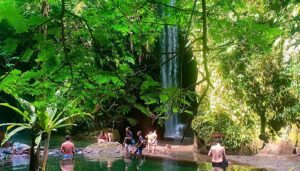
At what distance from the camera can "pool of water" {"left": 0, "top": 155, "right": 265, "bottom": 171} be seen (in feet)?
46.6

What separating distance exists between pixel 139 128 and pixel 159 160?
9.76 m

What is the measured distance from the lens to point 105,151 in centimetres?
1844

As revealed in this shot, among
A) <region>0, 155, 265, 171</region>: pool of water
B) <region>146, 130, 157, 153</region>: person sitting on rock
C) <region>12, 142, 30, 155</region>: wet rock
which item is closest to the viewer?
<region>0, 155, 265, 171</region>: pool of water

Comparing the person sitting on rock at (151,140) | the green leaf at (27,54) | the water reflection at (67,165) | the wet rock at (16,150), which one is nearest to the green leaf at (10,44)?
the green leaf at (27,54)

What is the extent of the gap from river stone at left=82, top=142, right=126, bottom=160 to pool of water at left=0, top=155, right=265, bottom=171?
1273 millimetres

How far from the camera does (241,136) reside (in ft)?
56.1

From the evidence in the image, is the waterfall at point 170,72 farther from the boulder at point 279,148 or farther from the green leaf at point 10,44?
the green leaf at point 10,44

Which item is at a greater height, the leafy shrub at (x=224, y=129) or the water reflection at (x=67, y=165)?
the leafy shrub at (x=224, y=129)

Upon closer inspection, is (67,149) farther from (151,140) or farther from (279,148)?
(279,148)

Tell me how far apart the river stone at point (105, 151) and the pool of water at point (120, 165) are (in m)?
1.27

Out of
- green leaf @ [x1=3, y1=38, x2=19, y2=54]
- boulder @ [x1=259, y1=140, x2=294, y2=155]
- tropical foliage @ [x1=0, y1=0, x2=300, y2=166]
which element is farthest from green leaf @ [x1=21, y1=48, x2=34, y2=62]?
boulder @ [x1=259, y1=140, x2=294, y2=155]

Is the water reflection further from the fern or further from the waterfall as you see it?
the fern

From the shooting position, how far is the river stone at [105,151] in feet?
59.0

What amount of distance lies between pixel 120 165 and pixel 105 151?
326 cm
